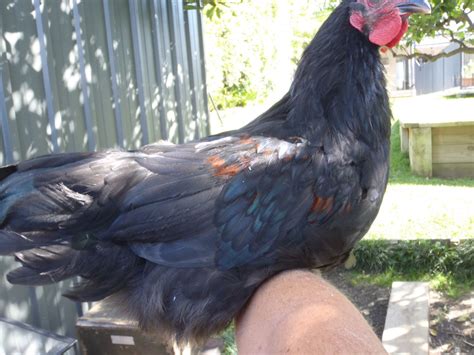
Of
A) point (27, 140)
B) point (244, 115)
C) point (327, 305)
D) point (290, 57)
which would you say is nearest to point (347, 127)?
point (327, 305)

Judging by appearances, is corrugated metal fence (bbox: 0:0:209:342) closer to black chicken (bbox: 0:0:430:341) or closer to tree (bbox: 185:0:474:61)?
Answer: tree (bbox: 185:0:474:61)

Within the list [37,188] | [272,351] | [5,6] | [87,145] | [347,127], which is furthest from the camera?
[87,145]

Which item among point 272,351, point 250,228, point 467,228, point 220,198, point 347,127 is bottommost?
point 467,228

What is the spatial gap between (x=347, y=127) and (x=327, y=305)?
0.85m

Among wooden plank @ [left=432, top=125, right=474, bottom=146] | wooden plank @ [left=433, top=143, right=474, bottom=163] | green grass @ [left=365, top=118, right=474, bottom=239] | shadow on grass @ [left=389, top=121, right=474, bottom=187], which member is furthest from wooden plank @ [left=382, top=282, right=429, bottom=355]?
wooden plank @ [left=433, top=143, right=474, bottom=163]

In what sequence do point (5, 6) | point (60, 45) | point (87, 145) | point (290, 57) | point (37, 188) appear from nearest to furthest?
point (37, 188) → point (5, 6) → point (60, 45) → point (87, 145) → point (290, 57)

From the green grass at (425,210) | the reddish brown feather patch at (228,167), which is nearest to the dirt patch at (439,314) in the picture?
Result: the green grass at (425,210)

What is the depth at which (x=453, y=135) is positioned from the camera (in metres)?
7.18

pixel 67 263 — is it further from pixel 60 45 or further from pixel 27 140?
pixel 60 45

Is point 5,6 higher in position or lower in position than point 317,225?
higher

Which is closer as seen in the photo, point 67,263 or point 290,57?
point 67,263

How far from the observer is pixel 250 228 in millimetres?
1792

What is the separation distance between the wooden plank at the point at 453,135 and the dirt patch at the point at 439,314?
11.5 ft

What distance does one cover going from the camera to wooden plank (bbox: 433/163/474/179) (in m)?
7.36
